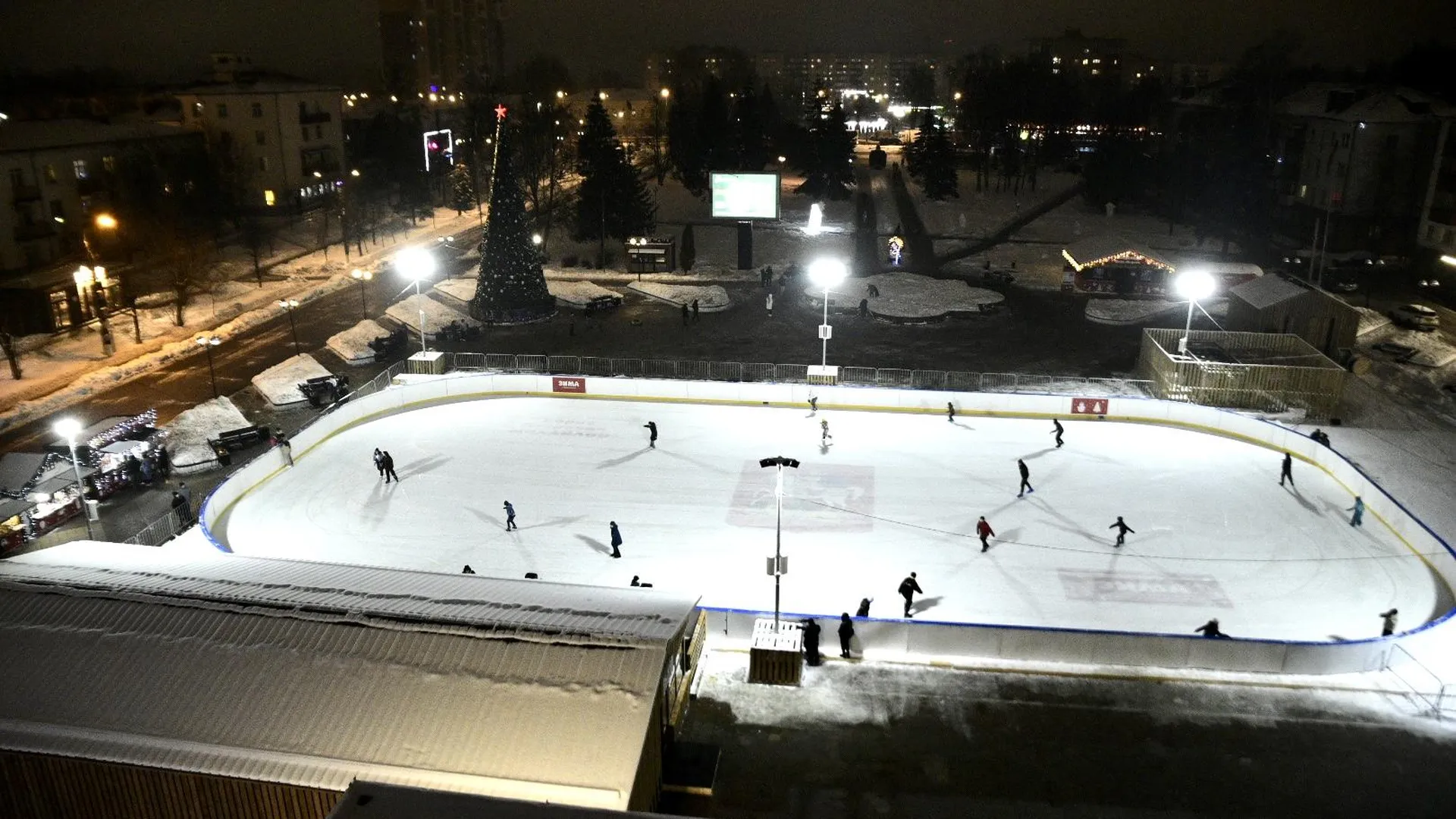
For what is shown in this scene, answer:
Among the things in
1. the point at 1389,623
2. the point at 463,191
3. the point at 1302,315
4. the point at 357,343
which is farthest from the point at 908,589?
the point at 463,191

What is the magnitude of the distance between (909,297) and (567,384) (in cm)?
1813

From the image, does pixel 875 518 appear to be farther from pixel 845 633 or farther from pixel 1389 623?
pixel 1389 623

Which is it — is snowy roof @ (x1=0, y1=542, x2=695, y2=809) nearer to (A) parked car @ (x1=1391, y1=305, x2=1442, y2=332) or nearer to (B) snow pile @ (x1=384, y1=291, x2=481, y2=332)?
(B) snow pile @ (x1=384, y1=291, x2=481, y2=332)

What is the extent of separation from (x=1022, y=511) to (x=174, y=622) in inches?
631

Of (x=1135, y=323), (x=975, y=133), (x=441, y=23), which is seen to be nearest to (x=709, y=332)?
(x=1135, y=323)

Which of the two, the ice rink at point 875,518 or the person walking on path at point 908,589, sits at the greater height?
the person walking on path at point 908,589

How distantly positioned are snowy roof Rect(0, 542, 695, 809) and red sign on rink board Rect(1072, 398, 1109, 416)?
1760cm

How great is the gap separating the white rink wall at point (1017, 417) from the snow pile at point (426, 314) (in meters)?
9.90

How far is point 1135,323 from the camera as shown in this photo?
126ft

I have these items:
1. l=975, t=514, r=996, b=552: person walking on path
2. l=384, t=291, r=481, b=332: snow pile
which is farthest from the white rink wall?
l=384, t=291, r=481, b=332: snow pile

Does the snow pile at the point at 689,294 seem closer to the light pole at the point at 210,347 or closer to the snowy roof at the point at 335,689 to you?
the light pole at the point at 210,347

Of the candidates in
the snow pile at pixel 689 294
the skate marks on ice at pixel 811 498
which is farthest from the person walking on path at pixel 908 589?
the snow pile at pixel 689 294

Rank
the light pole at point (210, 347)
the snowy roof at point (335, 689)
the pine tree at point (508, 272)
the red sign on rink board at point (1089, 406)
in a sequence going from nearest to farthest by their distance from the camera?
the snowy roof at point (335, 689) → the red sign on rink board at point (1089, 406) → the light pole at point (210, 347) → the pine tree at point (508, 272)

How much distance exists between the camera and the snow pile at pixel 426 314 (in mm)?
37094
